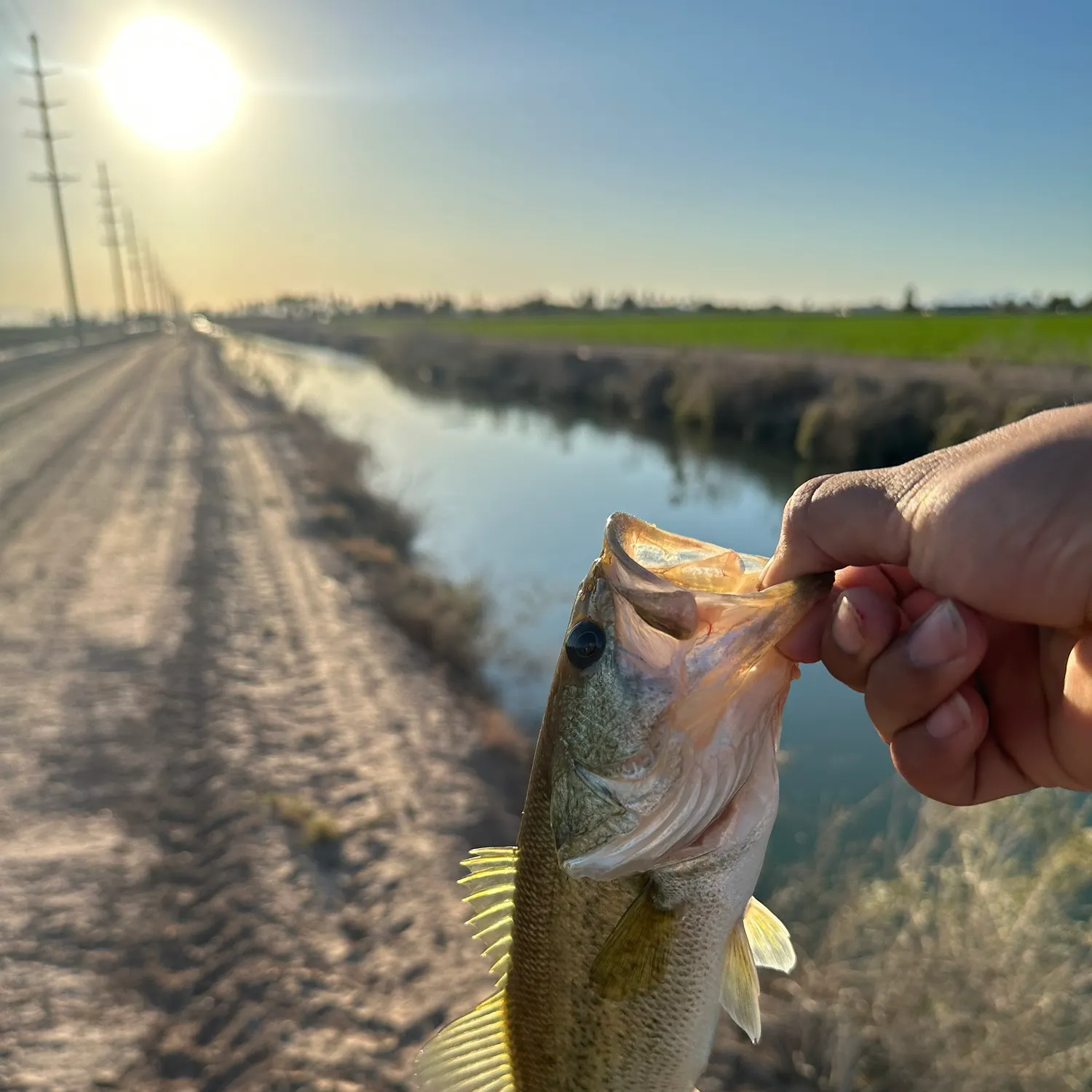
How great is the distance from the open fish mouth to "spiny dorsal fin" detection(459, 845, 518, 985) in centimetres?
33

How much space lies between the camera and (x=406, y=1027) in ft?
12.7

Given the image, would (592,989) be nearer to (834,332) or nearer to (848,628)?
(848,628)

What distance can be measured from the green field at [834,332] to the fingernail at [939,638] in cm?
560

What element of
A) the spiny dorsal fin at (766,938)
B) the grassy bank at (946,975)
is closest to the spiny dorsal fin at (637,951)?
the spiny dorsal fin at (766,938)

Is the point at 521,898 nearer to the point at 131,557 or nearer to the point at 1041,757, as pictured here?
the point at 1041,757

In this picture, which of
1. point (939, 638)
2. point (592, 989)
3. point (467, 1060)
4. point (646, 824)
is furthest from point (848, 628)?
point (467, 1060)

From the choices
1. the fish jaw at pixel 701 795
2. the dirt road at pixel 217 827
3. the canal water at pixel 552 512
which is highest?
the fish jaw at pixel 701 795

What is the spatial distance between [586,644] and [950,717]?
0.82m

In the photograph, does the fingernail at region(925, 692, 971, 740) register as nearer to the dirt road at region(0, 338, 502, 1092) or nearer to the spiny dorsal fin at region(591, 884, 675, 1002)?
the spiny dorsal fin at region(591, 884, 675, 1002)

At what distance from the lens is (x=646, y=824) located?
1535 mm

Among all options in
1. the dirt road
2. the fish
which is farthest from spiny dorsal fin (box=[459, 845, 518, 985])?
the dirt road

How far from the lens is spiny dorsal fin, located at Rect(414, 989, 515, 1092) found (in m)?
1.76

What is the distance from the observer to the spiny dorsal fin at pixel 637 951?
1581 mm

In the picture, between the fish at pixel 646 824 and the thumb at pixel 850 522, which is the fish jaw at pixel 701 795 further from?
the thumb at pixel 850 522
